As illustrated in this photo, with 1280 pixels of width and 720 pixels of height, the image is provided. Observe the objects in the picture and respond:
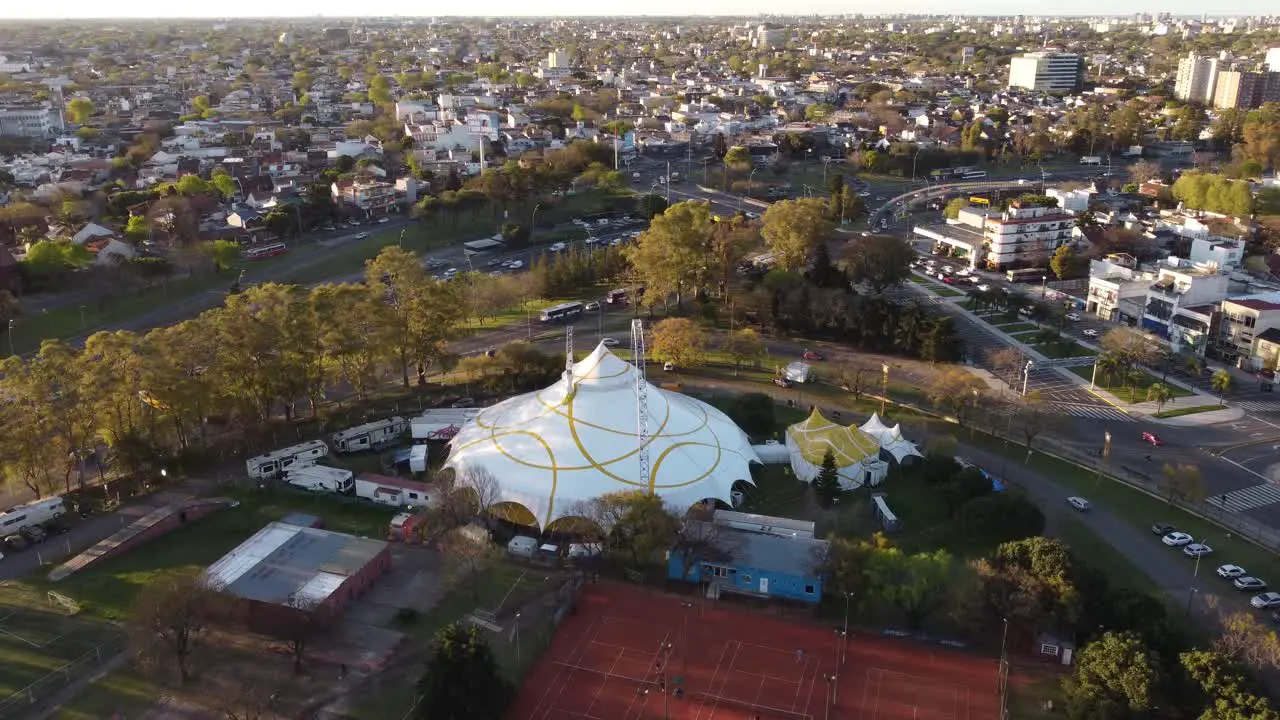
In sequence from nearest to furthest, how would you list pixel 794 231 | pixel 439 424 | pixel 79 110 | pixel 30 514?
pixel 30 514 → pixel 439 424 → pixel 794 231 → pixel 79 110

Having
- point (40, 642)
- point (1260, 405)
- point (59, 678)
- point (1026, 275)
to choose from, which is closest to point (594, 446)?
point (59, 678)

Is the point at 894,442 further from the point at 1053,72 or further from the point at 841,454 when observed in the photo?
the point at 1053,72

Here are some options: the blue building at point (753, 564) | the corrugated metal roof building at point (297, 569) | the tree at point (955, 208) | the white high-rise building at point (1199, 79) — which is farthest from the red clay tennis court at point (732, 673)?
the white high-rise building at point (1199, 79)

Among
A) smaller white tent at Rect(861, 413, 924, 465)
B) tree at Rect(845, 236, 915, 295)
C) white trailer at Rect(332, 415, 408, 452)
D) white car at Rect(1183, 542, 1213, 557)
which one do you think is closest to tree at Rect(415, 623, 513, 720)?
white trailer at Rect(332, 415, 408, 452)

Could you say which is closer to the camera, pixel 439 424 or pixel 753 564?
pixel 753 564

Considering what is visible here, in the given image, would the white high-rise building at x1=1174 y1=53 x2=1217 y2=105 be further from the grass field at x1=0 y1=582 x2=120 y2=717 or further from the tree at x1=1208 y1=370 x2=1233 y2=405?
the grass field at x1=0 y1=582 x2=120 y2=717

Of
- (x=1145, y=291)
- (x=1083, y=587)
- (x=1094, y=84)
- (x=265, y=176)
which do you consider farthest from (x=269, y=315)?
(x=1094, y=84)
